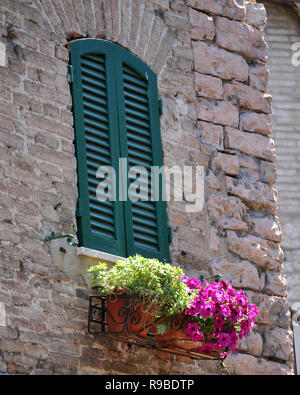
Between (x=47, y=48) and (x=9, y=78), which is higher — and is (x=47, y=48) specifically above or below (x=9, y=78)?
above

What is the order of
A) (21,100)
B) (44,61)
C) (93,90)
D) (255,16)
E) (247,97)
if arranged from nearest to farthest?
(21,100)
(44,61)
(93,90)
(247,97)
(255,16)

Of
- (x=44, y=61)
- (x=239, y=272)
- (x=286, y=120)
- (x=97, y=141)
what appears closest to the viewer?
(x=44, y=61)

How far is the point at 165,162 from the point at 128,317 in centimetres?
173

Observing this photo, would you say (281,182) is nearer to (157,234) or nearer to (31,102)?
(157,234)

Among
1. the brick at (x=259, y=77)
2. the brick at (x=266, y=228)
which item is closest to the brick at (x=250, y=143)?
the brick at (x=259, y=77)

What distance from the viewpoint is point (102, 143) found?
8.86 meters

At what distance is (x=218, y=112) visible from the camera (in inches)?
387

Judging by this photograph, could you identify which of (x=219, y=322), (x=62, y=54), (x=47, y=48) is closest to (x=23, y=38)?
(x=47, y=48)

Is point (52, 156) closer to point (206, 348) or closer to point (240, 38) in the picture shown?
point (206, 348)

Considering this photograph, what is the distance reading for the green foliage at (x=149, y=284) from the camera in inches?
314

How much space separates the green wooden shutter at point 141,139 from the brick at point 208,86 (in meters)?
0.49

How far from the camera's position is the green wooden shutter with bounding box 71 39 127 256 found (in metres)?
8.56

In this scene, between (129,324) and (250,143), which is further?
(250,143)

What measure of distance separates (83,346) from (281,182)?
5572mm
